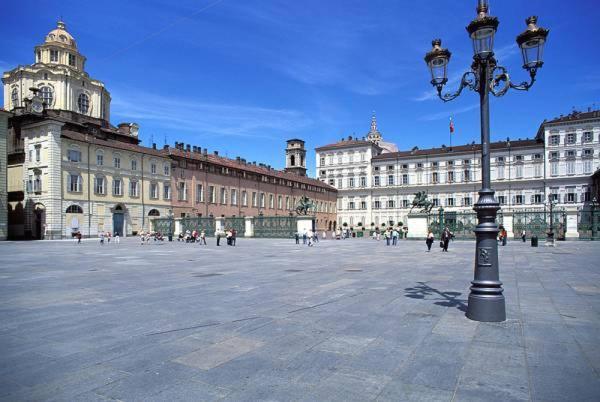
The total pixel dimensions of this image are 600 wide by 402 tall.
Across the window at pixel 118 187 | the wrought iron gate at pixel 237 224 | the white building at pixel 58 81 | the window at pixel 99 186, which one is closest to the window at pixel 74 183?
the window at pixel 99 186

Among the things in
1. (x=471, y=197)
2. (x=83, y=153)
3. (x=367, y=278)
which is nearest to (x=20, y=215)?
(x=83, y=153)

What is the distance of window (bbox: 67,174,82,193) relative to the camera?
1883 inches

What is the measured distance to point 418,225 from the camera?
42969mm

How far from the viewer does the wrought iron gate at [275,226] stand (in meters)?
48.2

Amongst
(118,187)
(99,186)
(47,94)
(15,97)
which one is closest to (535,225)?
(118,187)

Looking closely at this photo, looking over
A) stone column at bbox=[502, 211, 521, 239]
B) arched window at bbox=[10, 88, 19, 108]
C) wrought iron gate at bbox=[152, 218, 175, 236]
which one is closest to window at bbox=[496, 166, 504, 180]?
stone column at bbox=[502, 211, 521, 239]

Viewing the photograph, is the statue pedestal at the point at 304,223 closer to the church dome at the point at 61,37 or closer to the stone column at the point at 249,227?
the stone column at the point at 249,227

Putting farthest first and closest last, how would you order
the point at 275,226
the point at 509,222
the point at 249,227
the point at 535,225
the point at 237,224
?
the point at 237,224 < the point at 249,227 < the point at 275,226 < the point at 509,222 < the point at 535,225

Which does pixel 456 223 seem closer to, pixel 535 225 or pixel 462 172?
pixel 535 225

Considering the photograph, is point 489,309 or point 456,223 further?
point 456,223

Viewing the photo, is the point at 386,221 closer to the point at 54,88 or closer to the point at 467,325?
the point at 54,88

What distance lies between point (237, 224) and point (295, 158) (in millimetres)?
→ 52269

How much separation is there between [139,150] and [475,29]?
56.1 metres

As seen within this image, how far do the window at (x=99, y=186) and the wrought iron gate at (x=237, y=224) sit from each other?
1529 cm
